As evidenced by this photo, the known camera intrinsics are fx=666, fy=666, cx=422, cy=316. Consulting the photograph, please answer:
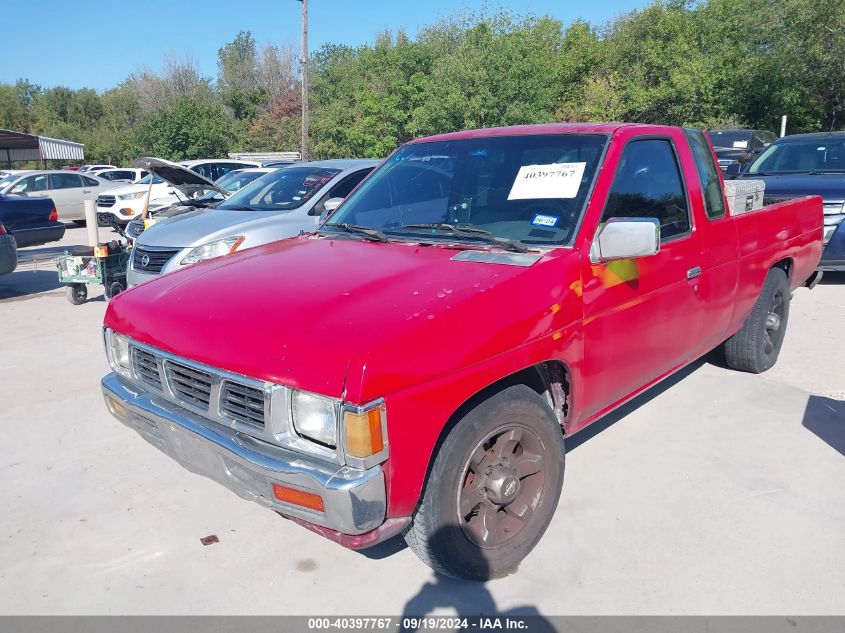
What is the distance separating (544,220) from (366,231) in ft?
3.27

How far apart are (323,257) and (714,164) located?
8.79ft

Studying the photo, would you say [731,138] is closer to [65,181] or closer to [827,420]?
[827,420]

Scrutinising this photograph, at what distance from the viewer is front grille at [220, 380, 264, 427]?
249cm

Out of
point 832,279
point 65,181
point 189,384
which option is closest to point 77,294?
point 189,384

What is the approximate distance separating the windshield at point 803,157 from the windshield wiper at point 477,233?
735 cm

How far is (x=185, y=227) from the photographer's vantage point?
7055 millimetres

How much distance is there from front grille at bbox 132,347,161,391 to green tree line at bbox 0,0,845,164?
23989 mm

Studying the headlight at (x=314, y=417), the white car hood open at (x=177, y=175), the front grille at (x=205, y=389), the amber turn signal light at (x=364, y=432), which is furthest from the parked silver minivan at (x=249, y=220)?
the amber turn signal light at (x=364, y=432)

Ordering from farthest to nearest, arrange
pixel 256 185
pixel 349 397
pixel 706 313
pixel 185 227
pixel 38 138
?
1. pixel 38 138
2. pixel 256 185
3. pixel 185 227
4. pixel 706 313
5. pixel 349 397

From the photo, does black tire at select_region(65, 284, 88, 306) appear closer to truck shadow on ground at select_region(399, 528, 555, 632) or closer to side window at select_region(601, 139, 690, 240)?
truck shadow on ground at select_region(399, 528, 555, 632)

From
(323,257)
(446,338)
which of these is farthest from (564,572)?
(323,257)

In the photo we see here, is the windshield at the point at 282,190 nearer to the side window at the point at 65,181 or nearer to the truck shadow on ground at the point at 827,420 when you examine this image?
the truck shadow on ground at the point at 827,420

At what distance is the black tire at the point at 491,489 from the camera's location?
2.55 metres

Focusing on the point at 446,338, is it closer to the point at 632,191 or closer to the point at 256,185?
the point at 632,191
